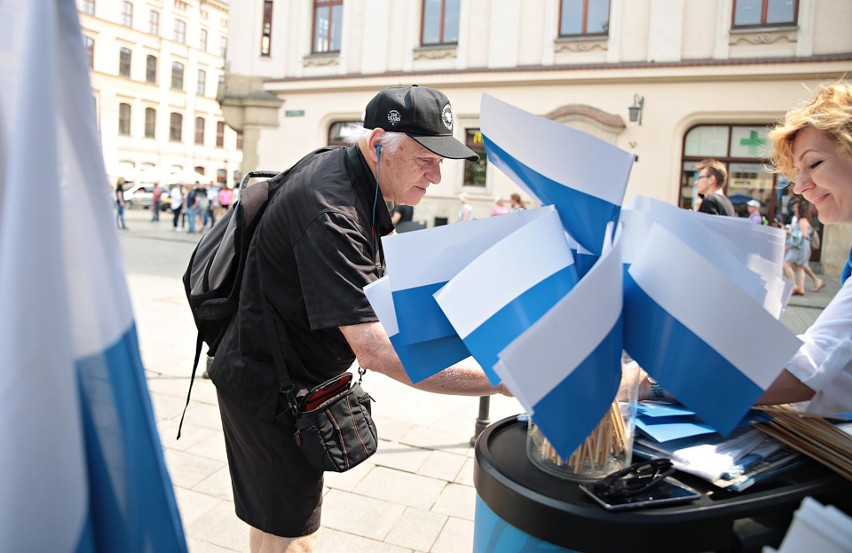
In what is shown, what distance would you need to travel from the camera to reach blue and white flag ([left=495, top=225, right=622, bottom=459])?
944 mm

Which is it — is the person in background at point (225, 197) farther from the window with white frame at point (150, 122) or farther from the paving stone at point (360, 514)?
the window with white frame at point (150, 122)

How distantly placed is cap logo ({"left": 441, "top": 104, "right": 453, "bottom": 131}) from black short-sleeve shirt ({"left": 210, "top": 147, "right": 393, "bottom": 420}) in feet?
0.91

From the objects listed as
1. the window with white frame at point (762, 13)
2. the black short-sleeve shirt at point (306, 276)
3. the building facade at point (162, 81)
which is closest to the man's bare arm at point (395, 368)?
the black short-sleeve shirt at point (306, 276)

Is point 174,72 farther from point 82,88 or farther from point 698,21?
point 82,88

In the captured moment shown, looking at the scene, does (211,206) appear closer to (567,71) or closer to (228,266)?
(567,71)

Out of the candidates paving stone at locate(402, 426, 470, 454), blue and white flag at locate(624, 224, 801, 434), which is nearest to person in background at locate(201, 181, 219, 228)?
paving stone at locate(402, 426, 470, 454)

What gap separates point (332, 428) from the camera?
6.24ft

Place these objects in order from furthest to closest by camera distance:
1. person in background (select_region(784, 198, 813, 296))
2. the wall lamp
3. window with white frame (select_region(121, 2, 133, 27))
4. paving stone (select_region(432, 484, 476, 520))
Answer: window with white frame (select_region(121, 2, 133, 27)) < the wall lamp < person in background (select_region(784, 198, 813, 296)) < paving stone (select_region(432, 484, 476, 520))

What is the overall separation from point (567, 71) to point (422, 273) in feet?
51.8

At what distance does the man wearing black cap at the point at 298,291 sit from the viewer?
184 cm

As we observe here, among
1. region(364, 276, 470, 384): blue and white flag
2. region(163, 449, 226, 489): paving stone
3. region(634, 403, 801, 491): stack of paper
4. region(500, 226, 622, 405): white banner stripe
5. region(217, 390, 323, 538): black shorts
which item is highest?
region(500, 226, 622, 405): white banner stripe

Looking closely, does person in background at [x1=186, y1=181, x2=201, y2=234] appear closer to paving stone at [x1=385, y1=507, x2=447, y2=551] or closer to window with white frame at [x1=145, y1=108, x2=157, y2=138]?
paving stone at [x1=385, y1=507, x2=447, y2=551]

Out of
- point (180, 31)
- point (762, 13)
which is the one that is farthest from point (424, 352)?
point (180, 31)

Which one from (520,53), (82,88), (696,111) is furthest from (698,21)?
(82,88)
